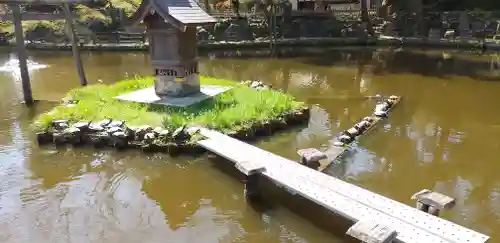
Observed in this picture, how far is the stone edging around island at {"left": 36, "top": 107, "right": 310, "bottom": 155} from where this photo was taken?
30.9ft

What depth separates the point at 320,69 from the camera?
20109 millimetres

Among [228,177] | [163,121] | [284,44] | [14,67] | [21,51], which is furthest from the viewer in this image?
[284,44]

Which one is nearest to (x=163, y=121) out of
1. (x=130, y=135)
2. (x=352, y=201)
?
(x=130, y=135)

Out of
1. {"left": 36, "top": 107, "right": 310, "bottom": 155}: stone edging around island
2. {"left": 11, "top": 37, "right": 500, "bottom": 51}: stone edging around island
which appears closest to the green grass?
{"left": 36, "top": 107, "right": 310, "bottom": 155}: stone edging around island

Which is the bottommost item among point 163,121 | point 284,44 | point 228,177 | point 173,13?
point 228,177

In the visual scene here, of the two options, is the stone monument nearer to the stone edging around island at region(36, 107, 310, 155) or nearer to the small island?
the small island

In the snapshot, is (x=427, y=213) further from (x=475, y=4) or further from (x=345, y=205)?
(x=475, y=4)

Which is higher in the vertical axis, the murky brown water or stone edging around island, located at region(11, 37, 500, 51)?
stone edging around island, located at region(11, 37, 500, 51)

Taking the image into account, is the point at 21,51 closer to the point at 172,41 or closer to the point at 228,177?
the point at 172,41

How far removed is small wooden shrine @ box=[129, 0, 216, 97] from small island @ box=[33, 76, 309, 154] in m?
0.86

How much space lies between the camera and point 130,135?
975 cm

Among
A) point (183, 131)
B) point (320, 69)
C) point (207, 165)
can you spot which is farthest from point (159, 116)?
point (320, 69)

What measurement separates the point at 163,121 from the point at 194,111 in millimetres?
1144

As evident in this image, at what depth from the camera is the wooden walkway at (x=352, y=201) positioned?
17.9ft
